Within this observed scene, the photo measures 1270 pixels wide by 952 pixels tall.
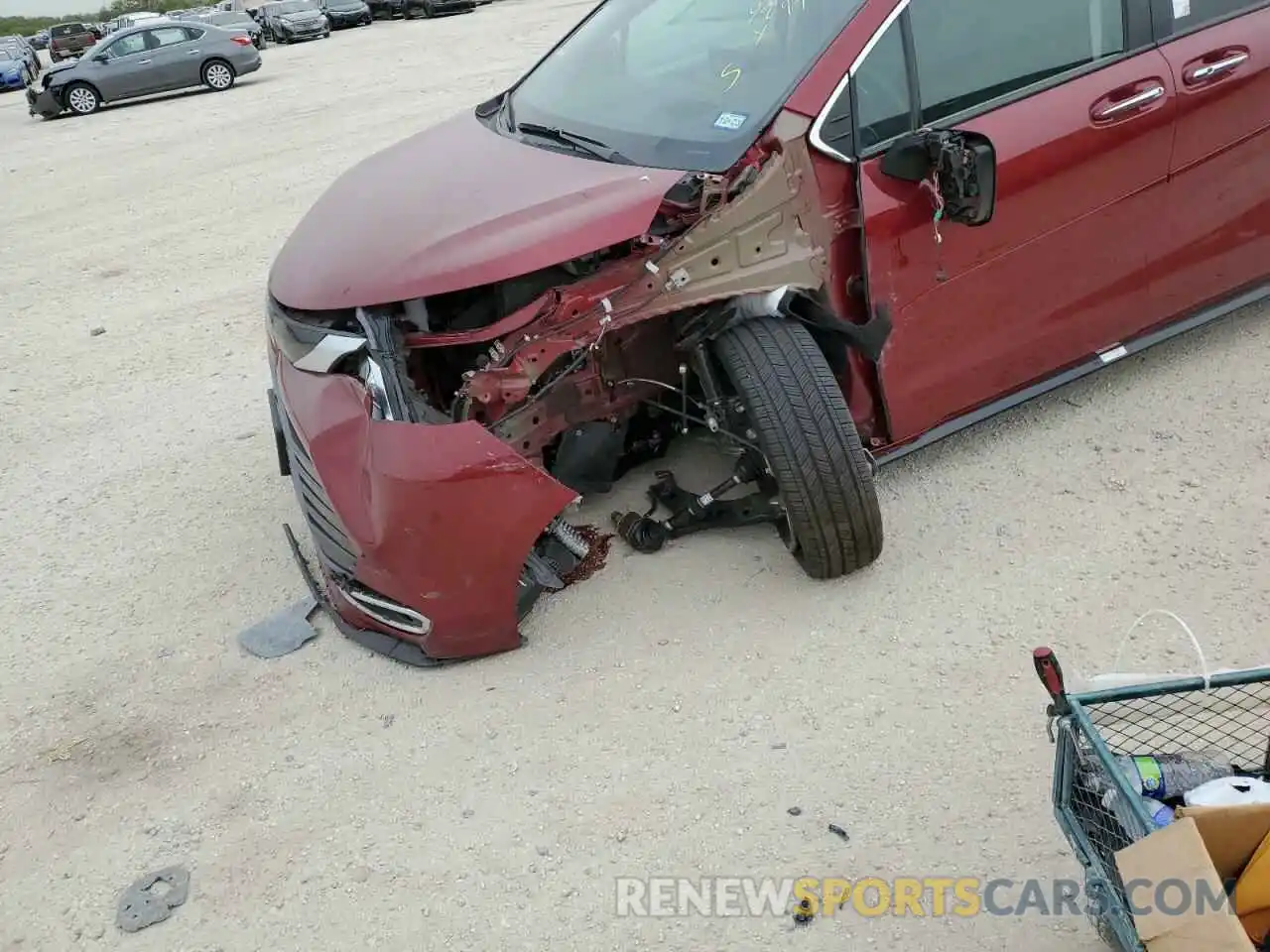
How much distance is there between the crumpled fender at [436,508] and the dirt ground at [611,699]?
232mm

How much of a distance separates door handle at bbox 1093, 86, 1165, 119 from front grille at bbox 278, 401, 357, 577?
252 cm

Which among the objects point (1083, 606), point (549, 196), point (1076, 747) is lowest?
point (1083, 606)

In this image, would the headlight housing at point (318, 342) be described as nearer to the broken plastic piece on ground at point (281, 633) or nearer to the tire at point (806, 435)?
the broken plastic piece on ground at point (281, 633)

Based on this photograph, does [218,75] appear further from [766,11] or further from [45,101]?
[766,11]

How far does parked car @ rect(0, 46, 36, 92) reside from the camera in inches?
982

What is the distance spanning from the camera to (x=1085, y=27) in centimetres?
339

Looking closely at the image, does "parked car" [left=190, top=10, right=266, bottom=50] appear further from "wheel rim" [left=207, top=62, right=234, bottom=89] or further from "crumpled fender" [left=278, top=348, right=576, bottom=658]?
"crumpled fender" [left=278, top=348, right=576, bottom=658]

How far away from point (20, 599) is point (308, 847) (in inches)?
69.0

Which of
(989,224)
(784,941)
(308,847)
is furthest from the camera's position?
(989,224)

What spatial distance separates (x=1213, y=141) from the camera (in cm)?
357

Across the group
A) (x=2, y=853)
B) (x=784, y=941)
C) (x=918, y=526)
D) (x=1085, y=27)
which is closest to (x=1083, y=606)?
(x=918, y=526)

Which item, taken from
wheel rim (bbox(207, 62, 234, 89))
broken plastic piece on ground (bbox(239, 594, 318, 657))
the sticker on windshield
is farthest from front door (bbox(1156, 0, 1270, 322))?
wheel rim (bbox(207, 62, 234, 89))

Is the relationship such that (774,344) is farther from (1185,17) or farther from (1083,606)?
→ (1185,17)

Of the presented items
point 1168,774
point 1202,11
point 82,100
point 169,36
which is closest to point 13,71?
point 82,100
